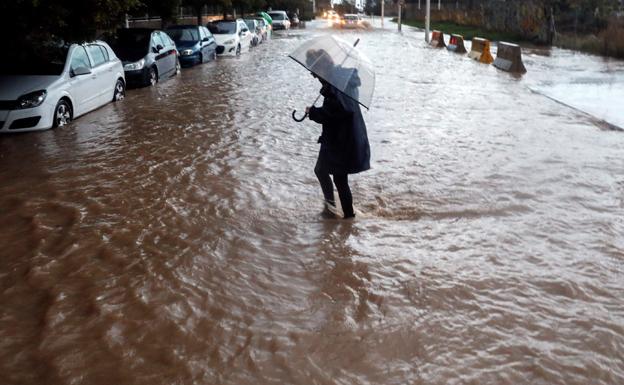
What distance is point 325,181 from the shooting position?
6.05 m

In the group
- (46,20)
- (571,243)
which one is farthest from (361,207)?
(46,20)

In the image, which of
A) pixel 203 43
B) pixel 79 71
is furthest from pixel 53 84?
pixel 203 43

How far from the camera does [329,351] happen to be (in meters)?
3.87

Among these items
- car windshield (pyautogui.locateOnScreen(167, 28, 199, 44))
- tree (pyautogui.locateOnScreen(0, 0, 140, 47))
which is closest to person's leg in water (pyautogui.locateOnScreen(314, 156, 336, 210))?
tree (pyautogui.locateOnScreen(0, 0, 140, 47))

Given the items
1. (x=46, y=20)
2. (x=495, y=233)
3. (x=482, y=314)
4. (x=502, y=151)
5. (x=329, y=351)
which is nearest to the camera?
(x=329, y=351)

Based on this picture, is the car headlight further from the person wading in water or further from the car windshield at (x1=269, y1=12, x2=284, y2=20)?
the car windshield at (x1=269, y1=12, x2=284, y2=20)

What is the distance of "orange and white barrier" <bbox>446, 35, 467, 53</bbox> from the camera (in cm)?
2786

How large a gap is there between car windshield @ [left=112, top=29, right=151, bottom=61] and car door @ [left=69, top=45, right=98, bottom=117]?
3805mm

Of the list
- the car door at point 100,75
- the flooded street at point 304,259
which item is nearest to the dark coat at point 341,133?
the flooded street at point 304,259

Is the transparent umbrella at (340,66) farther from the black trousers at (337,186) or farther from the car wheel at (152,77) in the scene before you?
the car wheel at (152,77)

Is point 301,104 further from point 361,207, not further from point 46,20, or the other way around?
point 361,207

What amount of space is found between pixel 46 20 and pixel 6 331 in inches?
293

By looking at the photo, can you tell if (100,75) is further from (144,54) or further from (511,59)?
(511,59)

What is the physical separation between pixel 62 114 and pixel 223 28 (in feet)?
56.7
